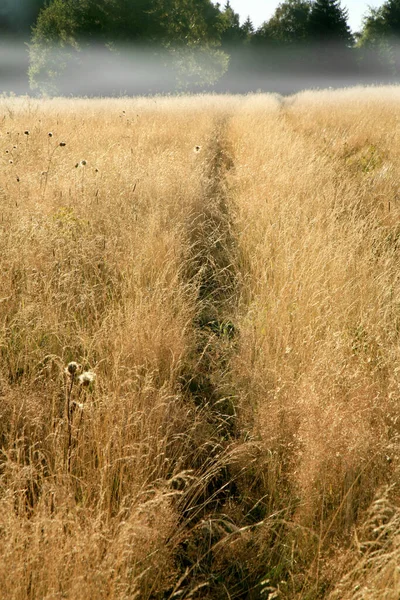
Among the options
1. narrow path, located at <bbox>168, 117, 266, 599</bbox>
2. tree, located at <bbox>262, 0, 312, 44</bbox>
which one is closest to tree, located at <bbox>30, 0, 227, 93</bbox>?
tree, located at <bbox>262, 0, 312, 44</bbox>

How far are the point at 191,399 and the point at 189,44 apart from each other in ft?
107

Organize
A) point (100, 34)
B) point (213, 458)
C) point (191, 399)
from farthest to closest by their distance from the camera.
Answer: point (100, 34) < point (191, 399) < point (213, 458)

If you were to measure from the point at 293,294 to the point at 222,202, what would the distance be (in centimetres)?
249

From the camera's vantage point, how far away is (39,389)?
216 cm

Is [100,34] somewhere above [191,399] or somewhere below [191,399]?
above

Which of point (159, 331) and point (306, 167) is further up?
point (306, 167)

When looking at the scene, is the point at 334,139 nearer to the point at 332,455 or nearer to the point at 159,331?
the point at 159,331

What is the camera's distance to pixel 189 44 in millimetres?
30656

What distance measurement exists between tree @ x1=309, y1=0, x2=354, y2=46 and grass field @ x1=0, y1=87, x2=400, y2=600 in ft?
135

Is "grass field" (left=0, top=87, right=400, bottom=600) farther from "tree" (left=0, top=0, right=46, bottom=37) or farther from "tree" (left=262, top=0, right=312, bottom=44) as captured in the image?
"tree" (left=262, top=0, right=312, bottom=44)

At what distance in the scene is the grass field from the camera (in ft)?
4.70

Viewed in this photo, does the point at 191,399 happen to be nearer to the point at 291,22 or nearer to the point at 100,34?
the point at 100,34

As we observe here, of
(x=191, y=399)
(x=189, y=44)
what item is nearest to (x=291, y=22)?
(x=189, y=44)

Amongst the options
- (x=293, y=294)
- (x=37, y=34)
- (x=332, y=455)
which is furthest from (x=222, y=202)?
(x=37, y=34)
